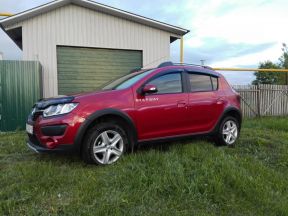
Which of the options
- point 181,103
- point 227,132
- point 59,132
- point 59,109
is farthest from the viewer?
point 227,132

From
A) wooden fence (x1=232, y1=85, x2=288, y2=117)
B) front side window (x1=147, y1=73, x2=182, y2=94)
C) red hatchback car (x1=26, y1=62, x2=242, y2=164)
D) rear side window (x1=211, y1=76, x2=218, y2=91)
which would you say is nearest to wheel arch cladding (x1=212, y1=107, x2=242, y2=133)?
red hatchback car (x1=26, y1=62, x2=242, y2=164)

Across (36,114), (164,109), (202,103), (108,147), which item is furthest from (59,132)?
(202,103)

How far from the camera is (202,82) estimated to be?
20.7 feet

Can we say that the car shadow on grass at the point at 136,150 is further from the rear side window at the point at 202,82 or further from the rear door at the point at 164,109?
the rear side window at the point at 202,82

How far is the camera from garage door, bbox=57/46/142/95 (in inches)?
445

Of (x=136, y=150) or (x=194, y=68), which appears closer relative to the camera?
(x=136, y=150)

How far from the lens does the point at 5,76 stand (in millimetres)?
9461

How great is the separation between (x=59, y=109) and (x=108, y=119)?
0.76 metres

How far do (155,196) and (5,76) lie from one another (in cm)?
734

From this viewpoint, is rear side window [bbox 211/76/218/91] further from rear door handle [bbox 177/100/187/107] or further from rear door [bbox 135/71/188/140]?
rear door handle [bbox 177/100/187/107]

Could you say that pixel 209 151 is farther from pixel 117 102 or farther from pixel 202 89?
pixel 117 102

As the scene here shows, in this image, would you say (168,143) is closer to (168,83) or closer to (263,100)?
(168,83)

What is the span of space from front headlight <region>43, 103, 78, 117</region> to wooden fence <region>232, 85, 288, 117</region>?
34.1 ft

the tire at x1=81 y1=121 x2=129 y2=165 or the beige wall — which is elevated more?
the beige wall
